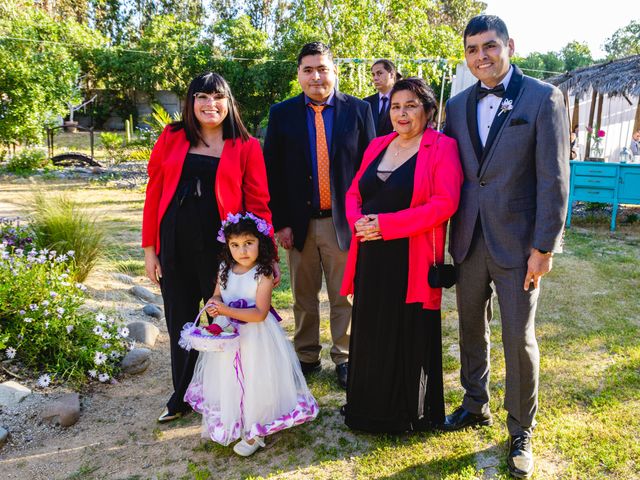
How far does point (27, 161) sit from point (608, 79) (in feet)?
46.2

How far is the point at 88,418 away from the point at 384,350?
198cm

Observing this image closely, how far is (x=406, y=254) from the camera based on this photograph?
9.49 feet

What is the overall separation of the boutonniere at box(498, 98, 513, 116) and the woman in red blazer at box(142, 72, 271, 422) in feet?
4.62

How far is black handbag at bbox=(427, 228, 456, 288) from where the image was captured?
9.29ft

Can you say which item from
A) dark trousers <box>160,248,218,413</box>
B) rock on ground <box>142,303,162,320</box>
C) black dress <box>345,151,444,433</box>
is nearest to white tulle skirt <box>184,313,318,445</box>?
dark trousers <box>160,248,218,413</box>

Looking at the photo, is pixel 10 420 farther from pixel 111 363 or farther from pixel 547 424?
pixel 547 424

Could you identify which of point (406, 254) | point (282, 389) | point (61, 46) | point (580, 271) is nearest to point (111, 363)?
point (282, 389)

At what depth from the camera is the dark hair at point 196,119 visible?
295cm

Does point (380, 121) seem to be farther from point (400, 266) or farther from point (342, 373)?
point (400, 266)

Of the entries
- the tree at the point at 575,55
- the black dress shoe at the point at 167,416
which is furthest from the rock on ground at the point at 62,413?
the tree at the point at 575,55

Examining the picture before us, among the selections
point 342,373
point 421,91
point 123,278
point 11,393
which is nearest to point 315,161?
point 421,91

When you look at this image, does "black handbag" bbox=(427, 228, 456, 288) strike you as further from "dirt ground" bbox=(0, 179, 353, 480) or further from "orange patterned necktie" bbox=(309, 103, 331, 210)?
"dirt ground" bbox=(0, 179, 353, 480)

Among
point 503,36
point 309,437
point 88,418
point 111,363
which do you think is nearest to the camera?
point 503,36

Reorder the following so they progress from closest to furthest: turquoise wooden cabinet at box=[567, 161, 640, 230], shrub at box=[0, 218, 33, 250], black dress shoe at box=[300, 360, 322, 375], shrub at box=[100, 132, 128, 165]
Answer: black dress shoe at box=[300, 360, 322, 375]
shrub at box=[0, 218, 33, 250]
turquoise wooden cabinet at box=[567, 161, 640, 230]
shrub at box=[100, 132, 128, 165]
